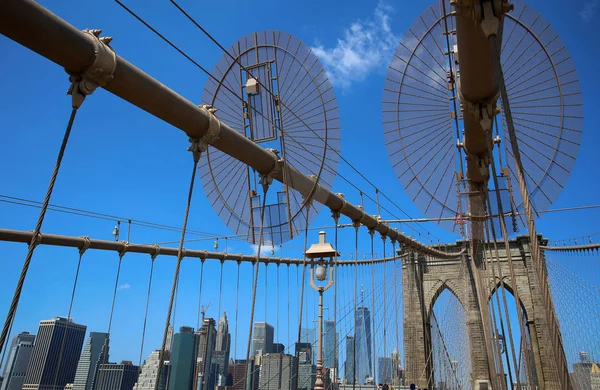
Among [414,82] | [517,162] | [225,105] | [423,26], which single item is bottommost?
[517,162]

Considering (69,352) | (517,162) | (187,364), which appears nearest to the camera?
(517,162)

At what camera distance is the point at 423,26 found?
9.94 m

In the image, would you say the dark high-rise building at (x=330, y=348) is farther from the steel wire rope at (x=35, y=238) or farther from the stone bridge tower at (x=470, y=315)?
the steel wire rope at (x=35, y=238)

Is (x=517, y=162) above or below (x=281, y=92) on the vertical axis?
below

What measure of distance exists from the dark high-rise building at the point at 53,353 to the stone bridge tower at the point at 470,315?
75.6ft

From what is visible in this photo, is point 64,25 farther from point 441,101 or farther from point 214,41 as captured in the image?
point 441,101

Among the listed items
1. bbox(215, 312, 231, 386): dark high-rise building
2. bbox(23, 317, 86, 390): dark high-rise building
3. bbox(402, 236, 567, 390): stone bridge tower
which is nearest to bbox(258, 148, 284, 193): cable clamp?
bbox(402, 236, 567, 390): stone bridge tower

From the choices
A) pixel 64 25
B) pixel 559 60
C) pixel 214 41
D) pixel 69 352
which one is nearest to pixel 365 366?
pixel 559 60

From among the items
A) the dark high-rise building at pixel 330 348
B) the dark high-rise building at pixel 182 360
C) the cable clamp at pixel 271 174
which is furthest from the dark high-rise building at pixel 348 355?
→ the dark high-rise building at pixel 182 360

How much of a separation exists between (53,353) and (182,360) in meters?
53.3

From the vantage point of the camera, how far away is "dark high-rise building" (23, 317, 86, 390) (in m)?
34.8

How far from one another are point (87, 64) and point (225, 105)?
4.91m

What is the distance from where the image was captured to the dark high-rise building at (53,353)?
34.8 m

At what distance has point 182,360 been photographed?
88.8 meters
